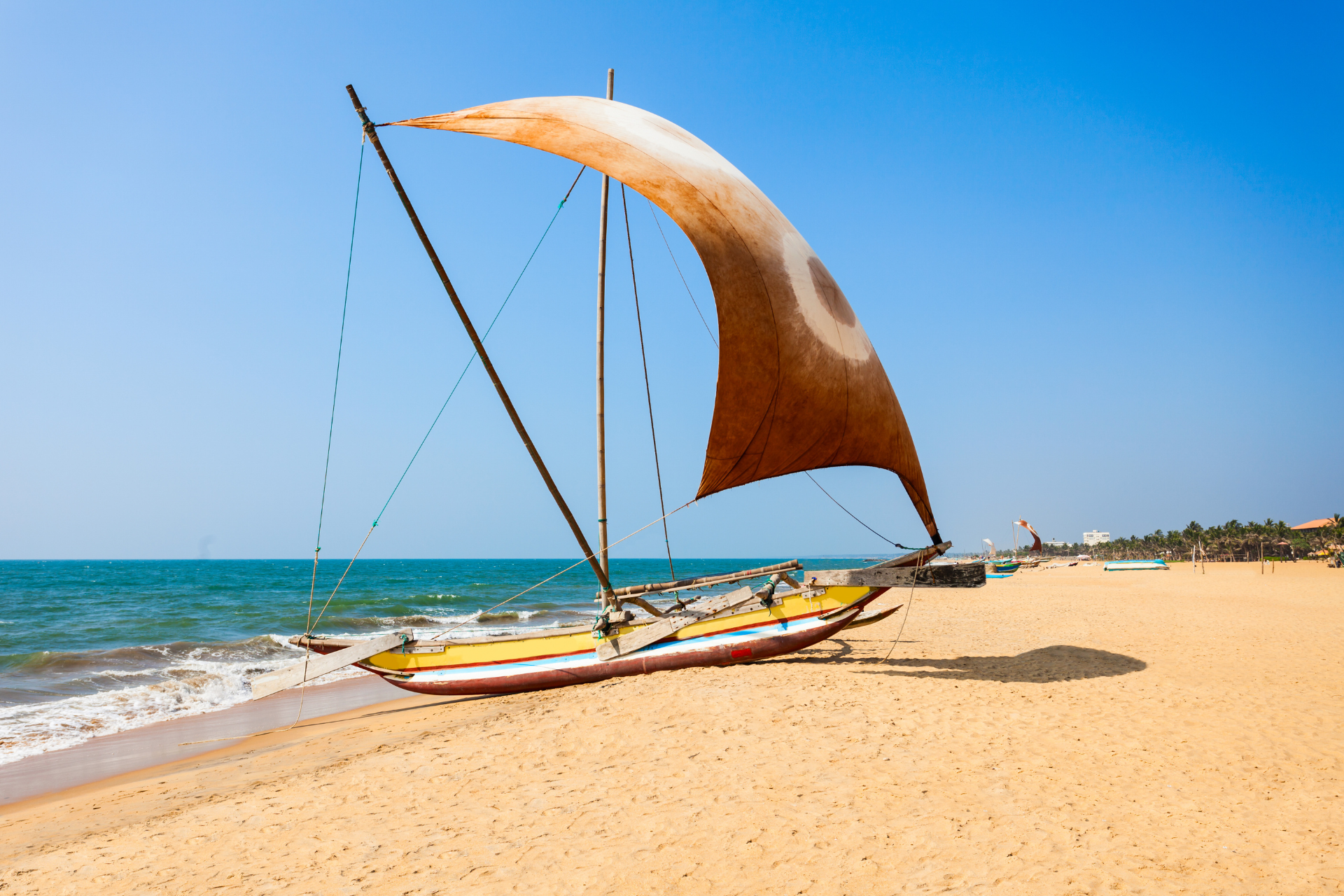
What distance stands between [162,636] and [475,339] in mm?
17341

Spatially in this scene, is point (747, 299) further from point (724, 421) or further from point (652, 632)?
point (652, 632)

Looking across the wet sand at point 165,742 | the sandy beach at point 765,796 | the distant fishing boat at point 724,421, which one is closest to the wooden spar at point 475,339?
the distant fishing boat at point 724,421

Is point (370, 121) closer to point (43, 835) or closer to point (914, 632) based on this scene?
point (43, 835)

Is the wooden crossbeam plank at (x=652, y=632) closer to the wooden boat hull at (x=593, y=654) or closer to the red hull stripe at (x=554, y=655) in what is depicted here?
the wooden boat hull at (x=593, y=654)

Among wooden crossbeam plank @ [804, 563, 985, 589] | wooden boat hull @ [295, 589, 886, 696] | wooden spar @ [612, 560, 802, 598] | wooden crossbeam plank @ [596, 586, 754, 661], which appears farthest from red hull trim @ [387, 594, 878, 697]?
wooden spar @ [612, 560, 802, 598]

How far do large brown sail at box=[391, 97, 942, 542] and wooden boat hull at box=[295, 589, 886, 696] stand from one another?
7.18 feet

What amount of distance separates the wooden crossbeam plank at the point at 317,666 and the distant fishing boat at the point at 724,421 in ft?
0.07

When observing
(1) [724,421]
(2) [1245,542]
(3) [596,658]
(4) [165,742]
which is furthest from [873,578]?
(2) [1245,542]

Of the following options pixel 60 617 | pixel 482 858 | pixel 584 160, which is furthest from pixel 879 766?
pixel 60 617

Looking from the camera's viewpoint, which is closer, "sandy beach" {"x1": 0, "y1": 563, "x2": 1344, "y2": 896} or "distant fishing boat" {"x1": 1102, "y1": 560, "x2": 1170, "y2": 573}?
"sandy beach" {"x1": 0, "y1": 563, "x2": 1344, "y2": 896}

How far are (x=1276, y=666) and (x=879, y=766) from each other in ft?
29.3

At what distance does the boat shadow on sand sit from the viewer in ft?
30.4

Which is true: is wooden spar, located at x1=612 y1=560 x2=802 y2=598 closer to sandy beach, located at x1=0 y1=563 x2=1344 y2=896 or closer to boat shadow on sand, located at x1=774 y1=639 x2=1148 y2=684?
sandy beach, located at x1=0 y1=563 x2=1344 y2=896

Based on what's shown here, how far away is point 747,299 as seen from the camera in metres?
8.62
